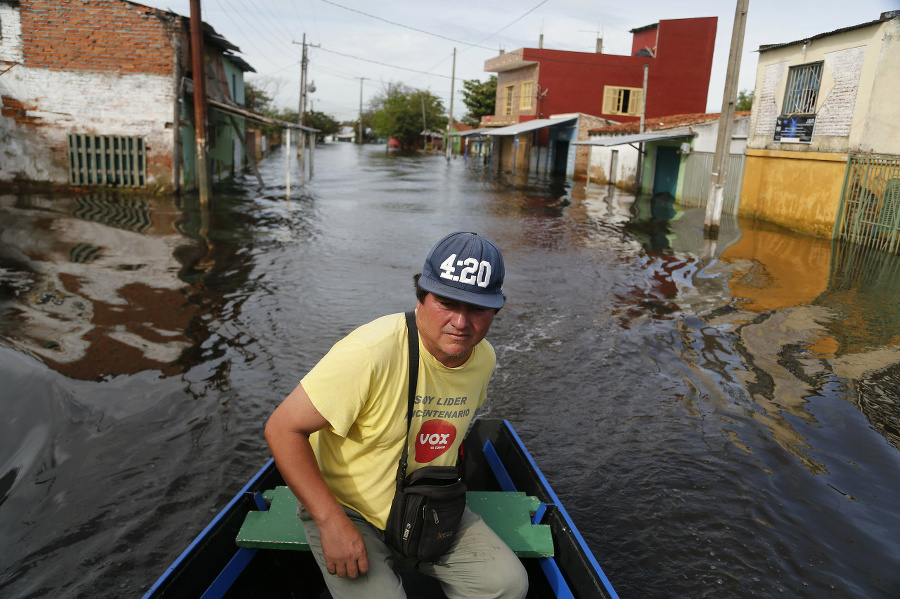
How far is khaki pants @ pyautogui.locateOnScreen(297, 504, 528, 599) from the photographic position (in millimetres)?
2260

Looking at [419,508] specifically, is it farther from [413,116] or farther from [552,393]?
[413,116]

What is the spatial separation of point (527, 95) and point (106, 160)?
29.3 m

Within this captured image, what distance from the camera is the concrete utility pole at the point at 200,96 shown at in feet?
51.3

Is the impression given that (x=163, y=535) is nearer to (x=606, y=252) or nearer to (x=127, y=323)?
(x=127, y=323)

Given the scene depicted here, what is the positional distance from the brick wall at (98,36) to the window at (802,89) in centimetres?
1595

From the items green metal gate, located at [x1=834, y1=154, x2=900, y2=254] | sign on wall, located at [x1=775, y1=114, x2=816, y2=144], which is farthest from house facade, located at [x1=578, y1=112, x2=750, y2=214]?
green metal gate, located at [x1=834, y1=154, x2=900, y2=254]

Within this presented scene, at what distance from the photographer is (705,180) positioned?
21.2m

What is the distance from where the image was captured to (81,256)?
10.3 m

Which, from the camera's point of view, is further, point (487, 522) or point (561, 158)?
point (561, 158)

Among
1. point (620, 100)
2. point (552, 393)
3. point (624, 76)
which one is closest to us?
point (552, 393)

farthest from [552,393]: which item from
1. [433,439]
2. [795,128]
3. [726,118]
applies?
[795,128]

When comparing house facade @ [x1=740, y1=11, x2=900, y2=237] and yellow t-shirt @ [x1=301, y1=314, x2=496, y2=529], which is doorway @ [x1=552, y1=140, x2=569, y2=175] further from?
yellow t-shirt @ [x1=301, y1=314, x2=496, y2=529]

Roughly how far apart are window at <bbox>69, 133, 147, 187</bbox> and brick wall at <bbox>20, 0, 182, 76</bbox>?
1.82 m

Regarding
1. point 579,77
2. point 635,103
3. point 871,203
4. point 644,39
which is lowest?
point 871,203
